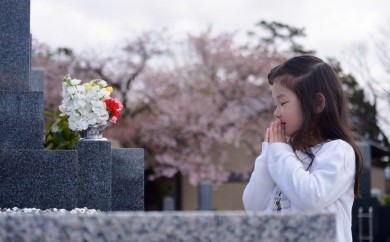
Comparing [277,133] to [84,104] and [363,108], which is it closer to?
[84,104]

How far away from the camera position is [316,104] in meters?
3.42

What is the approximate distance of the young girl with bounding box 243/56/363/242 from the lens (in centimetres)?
315

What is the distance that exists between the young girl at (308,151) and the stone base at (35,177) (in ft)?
9.24

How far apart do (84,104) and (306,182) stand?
11.6ft

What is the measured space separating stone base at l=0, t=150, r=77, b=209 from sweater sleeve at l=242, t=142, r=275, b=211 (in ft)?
9.28

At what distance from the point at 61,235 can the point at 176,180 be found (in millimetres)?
33800

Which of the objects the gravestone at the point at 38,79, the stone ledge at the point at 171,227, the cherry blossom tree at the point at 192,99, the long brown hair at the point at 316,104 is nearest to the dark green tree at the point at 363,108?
the cherry blossom tree at the point at 192,99

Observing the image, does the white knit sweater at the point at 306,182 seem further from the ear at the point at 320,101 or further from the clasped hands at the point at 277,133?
the ear at the point at 320,101

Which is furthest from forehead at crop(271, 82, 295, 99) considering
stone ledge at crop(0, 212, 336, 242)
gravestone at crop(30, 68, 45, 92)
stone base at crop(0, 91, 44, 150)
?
gravestone at crop(30, 68, 45, 92)

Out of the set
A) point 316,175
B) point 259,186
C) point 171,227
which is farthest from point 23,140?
point 171,227

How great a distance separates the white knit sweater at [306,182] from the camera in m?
3.12

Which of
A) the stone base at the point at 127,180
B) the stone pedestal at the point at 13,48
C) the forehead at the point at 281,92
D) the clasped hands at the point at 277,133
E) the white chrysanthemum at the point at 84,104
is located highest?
the stone pedestal at the point at 13,48

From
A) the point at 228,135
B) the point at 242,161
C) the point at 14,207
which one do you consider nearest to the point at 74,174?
the point at 14,207

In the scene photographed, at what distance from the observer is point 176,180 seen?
116 ft
